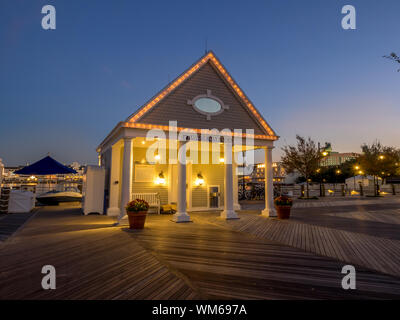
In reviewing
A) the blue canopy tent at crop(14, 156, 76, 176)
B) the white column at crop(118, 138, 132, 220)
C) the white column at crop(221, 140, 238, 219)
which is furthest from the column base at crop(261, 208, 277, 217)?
the blue canopy tent at crop(14, 156, 76, 176)

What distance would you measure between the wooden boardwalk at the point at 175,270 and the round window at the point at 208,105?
553cm

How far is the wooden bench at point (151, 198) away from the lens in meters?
11.0

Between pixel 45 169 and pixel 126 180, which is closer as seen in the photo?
pixel 126 180

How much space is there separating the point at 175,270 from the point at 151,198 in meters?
7.97

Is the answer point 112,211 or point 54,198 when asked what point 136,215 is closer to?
point 112,211

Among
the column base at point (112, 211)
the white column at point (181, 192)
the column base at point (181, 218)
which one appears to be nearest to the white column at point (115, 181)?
the column base at point (112, 211)

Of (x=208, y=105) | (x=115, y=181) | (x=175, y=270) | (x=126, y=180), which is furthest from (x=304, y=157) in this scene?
(x=175, y=270)

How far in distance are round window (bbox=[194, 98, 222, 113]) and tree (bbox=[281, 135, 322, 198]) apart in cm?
1453

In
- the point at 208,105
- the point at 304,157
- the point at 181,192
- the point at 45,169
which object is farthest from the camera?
the point at 304,157

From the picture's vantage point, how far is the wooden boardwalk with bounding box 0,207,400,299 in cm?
283

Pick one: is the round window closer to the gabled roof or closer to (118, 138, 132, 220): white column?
the gabled roof

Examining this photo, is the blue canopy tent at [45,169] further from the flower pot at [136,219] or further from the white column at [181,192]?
the flower pot at [136,219]

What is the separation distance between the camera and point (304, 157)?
2108 cm
